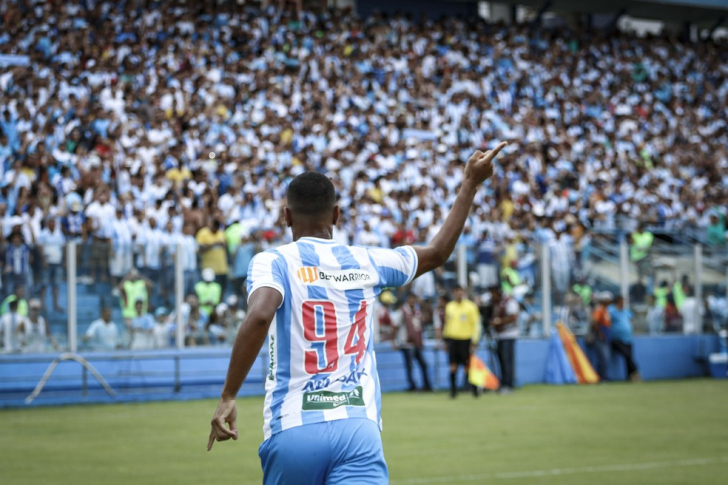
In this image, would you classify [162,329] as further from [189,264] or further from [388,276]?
[388,276]

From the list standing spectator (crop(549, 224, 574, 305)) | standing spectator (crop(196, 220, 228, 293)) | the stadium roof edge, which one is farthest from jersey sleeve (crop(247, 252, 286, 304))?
the stadium roof edge

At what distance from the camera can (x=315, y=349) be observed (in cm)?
443

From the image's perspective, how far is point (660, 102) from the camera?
34.8 metres

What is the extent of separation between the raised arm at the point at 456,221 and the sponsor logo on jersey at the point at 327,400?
65 cm

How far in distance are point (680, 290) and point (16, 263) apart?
1514 centimetres

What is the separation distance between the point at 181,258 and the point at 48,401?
136 inches

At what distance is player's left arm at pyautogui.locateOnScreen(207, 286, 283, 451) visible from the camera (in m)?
4.26

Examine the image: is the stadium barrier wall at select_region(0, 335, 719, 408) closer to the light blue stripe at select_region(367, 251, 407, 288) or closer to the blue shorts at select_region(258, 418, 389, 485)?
the light blue stripe at select_region(367, 251, 407, 288)

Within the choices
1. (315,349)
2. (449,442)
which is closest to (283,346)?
(315,349)

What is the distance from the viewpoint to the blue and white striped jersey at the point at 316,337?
173 inches

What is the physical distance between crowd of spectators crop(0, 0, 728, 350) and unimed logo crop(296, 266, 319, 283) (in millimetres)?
15244

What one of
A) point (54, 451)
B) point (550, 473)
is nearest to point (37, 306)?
point (54, 451)

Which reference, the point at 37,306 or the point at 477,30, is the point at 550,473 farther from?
the point at 477,30

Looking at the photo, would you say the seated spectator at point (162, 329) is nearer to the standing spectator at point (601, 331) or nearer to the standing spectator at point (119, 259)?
the standing spectator at point (119, 259)
